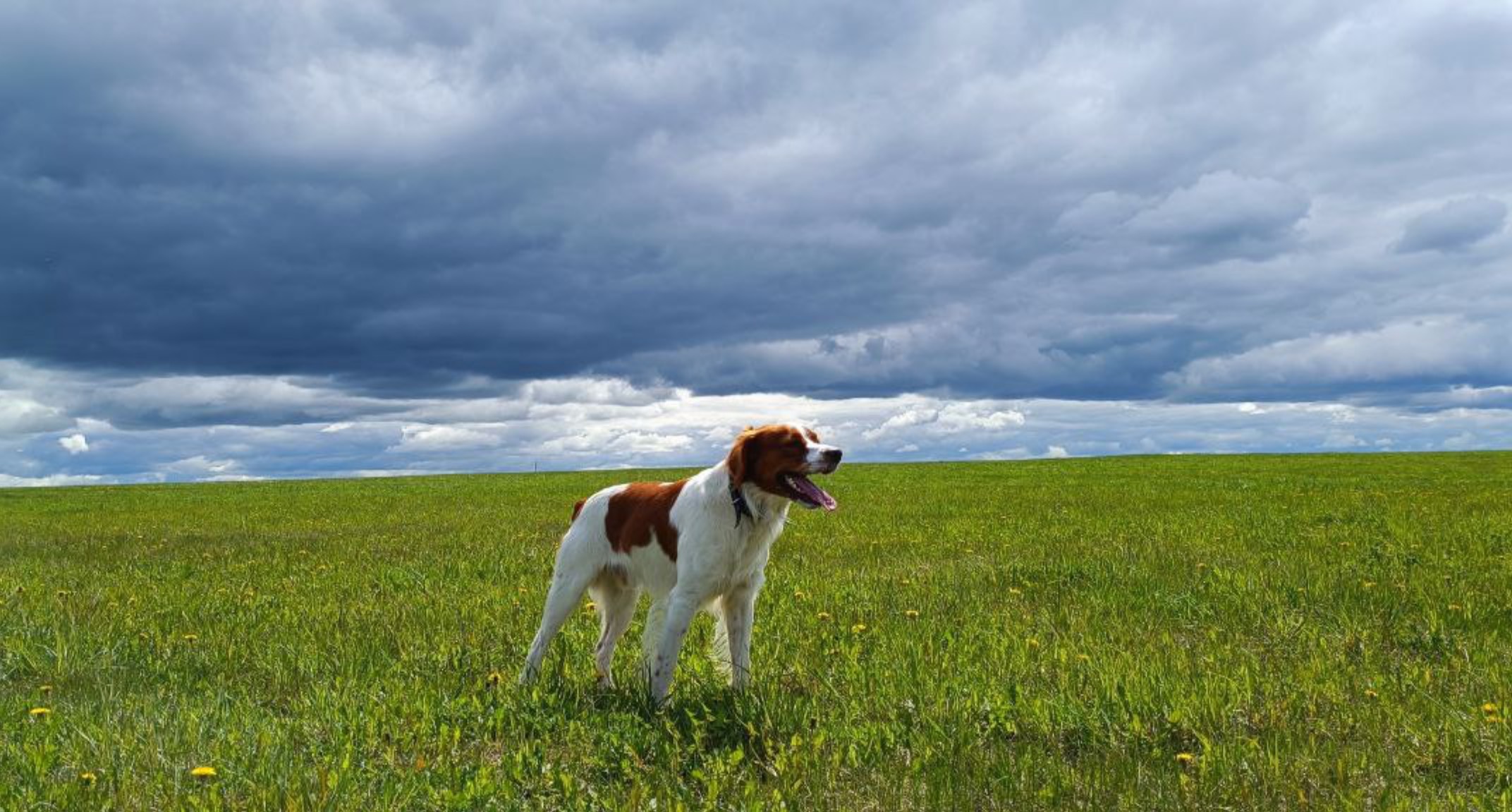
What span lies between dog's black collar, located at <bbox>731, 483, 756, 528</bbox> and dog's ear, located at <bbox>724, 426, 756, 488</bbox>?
→ 3cm

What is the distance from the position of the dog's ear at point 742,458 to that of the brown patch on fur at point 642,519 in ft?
1.82

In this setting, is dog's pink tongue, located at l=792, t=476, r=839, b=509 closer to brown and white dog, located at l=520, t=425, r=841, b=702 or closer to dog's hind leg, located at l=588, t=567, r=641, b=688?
brown and white dog, located at l=520, t=425, r=841, b=702

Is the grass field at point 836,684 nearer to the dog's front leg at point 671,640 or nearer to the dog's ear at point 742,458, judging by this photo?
the dog's front leg at point 671,640

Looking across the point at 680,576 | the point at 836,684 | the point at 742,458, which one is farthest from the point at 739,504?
the point at 836,684

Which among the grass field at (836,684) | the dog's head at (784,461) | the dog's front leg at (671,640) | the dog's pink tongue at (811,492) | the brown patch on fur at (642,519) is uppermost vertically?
the dog's head at (784,461)

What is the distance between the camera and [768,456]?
6.03 metres

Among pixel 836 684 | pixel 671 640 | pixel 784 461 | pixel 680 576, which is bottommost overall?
pixel 836 684

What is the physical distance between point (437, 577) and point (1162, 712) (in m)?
8.69

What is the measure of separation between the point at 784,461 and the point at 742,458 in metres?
0.29

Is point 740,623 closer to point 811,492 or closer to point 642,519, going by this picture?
point 642,519

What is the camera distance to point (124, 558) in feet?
48.6

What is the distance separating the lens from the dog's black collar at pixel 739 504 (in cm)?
616

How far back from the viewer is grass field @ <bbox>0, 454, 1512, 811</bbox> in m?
4.50

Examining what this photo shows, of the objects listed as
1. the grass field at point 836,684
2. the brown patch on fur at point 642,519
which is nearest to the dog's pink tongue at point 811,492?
the brown patch on fur at point 642,519
